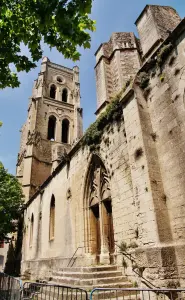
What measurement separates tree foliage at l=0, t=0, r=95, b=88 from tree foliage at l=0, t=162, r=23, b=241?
13507mm

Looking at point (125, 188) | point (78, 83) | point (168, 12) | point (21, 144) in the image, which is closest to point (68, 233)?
point (125, 188)

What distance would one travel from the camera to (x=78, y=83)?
36312mm

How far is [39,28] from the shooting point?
388 centimetres

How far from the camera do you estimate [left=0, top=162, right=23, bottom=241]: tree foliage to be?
17.1 metres

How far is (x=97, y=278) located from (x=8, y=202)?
14103 millimetres

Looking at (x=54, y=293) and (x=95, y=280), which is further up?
(x=95, y=280)

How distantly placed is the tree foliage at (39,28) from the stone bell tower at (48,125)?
15.7m

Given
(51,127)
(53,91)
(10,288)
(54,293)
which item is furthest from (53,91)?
(54,293)

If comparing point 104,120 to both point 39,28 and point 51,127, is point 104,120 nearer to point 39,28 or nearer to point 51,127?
point 39,28

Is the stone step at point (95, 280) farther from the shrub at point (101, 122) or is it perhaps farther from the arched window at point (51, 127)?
the arched window at point (51, 127)

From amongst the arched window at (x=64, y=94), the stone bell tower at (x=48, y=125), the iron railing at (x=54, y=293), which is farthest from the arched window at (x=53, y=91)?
the iron railing at (x=54, y=293)

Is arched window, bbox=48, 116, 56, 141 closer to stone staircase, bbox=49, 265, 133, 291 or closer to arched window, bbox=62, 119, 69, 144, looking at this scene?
arched window, bbox=62, 119, 69, 144

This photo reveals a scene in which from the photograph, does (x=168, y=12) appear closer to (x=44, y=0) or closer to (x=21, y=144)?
(x=44, y=0)

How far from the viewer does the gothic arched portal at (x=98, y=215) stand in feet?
24.1
